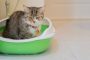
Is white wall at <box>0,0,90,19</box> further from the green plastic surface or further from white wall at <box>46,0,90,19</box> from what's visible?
the green plastic surface

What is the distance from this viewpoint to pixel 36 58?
911 millimetres

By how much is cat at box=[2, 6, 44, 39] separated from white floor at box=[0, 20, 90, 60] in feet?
0.34

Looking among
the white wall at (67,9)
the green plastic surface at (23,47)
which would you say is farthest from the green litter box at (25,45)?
the white wall at (67,9)

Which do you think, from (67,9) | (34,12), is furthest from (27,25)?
(67,9)

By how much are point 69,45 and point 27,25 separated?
0.26m

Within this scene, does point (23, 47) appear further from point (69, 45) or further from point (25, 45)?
point (69, 45)

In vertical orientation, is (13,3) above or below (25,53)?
above

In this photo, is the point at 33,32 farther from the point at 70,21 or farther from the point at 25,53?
the point at 70,21

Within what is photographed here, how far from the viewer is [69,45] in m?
1.06

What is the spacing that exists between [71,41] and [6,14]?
0.45 meters

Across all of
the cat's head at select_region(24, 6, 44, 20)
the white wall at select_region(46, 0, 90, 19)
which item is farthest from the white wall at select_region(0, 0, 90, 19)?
the cat's head at select_region(24, 6, 44, 20)

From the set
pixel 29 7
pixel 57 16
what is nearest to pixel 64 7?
pixel 57 16

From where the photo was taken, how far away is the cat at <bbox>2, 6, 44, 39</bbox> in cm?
94

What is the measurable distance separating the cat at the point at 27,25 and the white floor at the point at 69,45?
4.1 inches
